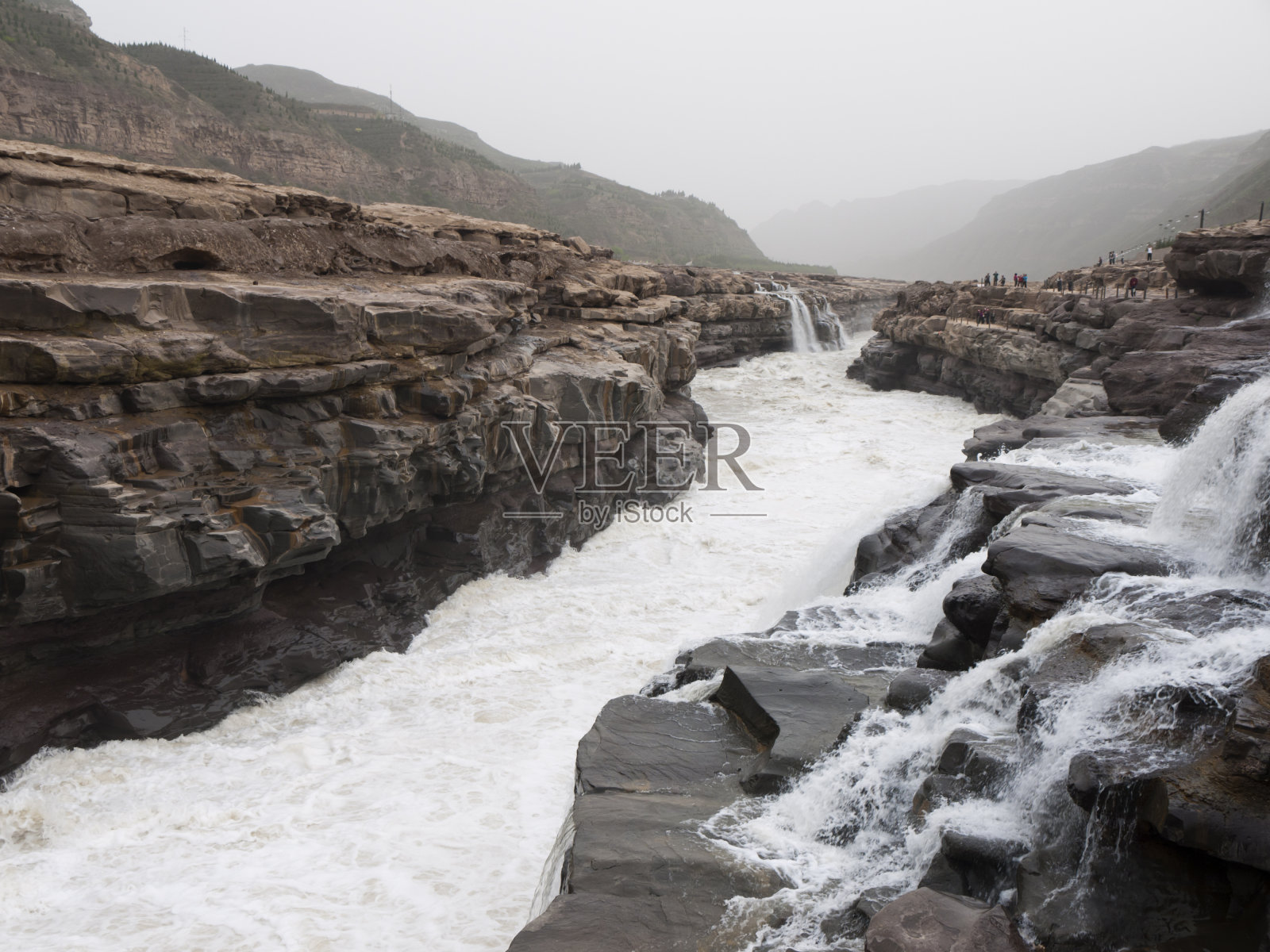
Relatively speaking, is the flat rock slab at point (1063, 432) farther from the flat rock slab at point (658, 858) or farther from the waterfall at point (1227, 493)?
the flat rock slab at point (658, 858)

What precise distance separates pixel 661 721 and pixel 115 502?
591cm

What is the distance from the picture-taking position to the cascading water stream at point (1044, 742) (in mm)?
4883

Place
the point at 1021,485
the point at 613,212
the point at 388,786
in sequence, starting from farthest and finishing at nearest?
the point at 613,212
the point at 1021,485
the point at 388,786

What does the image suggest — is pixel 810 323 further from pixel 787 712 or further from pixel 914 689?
pixel 787 712

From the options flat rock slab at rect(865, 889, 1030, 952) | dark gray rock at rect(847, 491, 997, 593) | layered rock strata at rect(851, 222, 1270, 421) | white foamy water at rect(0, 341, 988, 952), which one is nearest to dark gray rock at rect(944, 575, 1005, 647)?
dark gray rock at rect(847, 491, 997, 593)

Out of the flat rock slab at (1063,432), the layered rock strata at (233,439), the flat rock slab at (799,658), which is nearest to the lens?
the flat rock slab at (799,658)

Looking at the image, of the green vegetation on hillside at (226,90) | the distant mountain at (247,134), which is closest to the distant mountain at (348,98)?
the distant mountain at (247,134)

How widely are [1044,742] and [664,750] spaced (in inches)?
115

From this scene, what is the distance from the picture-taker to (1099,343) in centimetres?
2142

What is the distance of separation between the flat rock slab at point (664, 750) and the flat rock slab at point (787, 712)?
0.16 meters

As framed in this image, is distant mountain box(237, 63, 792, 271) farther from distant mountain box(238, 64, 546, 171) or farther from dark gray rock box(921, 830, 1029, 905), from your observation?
dark gray rock box(921, 830, 1029, 905)

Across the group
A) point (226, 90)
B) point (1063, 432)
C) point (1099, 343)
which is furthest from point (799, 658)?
point (226, 90)

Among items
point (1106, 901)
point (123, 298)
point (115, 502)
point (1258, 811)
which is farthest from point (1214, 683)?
point (123, 298)

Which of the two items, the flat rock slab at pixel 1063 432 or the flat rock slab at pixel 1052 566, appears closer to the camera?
the flat rock slab at pixel 1052 566
